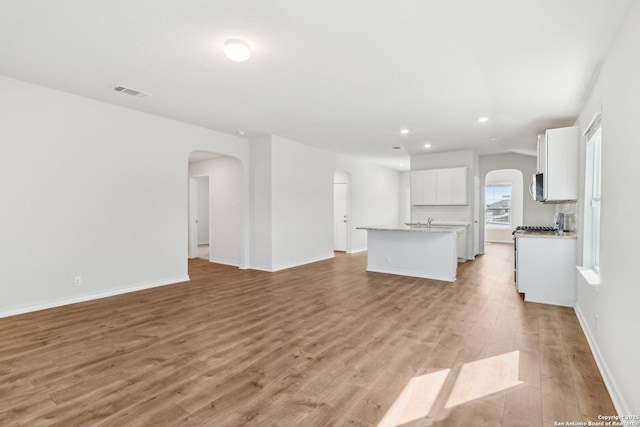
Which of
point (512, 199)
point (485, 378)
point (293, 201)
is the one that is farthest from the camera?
point (512, 199)

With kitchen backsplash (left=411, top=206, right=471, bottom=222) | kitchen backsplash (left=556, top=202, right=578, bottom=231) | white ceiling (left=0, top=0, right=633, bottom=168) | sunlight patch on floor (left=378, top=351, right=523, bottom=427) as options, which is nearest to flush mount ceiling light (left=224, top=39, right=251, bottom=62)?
white ceiling (left=0, top=0, right=633, bottom=168)

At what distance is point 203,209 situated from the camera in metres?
11.1

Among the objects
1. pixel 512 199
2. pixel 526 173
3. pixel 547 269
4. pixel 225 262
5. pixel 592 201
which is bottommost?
pixel 225 262

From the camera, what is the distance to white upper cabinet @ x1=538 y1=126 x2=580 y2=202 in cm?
401

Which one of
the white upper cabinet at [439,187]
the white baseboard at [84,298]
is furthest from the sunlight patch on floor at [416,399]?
the white upper cabinet at [439,187]

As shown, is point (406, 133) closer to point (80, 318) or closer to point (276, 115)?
point (276, 115)

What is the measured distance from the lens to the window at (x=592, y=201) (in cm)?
337

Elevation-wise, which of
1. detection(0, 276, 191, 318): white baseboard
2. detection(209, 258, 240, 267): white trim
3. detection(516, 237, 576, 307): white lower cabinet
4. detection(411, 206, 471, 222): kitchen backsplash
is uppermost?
detection(411, 206, 471, 222): kitchen backsplash

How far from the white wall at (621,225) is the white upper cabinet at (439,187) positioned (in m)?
4.68

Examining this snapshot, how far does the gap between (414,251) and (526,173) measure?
4693 mm

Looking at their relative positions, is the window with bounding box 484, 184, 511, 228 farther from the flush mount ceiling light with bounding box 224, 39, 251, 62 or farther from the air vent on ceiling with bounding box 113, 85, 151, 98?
the air vent on ceiling with bounding box 113, 85, 151, 98

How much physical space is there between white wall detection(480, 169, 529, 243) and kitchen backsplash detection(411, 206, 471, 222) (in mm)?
4517

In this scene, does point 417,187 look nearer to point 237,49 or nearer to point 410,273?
point 410,273

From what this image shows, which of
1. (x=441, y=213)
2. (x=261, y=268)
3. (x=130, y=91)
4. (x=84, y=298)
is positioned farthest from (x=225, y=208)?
(x=441, y=213)
